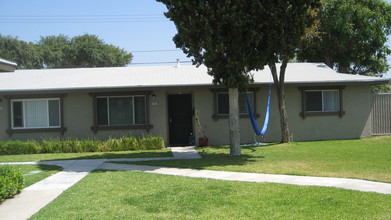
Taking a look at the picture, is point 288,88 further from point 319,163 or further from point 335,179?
point 335,179

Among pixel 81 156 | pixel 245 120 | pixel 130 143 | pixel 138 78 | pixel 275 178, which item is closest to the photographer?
pixel 275 178

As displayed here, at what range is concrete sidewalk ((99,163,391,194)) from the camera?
814cm

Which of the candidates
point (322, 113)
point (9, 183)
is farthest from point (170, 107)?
point (9, 183)

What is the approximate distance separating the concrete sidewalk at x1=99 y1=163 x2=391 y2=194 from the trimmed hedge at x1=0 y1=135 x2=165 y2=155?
183 inches

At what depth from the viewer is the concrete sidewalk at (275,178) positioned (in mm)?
8141

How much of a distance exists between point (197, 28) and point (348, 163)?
5772 mm

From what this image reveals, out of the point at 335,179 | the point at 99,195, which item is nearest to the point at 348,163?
A: the point at 335,179

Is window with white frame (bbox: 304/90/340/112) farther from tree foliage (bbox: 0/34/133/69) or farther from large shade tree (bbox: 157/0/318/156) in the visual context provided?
tree foliage (bbox: 0/34/133/69)

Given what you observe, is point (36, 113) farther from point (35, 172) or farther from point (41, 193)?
point (41, 193)

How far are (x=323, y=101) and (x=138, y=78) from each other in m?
8.38

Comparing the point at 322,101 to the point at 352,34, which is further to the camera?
the point at 352,34

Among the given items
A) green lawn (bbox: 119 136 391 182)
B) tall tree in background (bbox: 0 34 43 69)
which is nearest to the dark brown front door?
green lawn (bbox: 119 136 391 182)

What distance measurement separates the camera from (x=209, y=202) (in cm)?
713

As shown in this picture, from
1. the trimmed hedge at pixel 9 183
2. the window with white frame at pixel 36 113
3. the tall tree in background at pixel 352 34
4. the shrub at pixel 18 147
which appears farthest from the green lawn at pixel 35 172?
the tall tree in background at pixel 352 34
